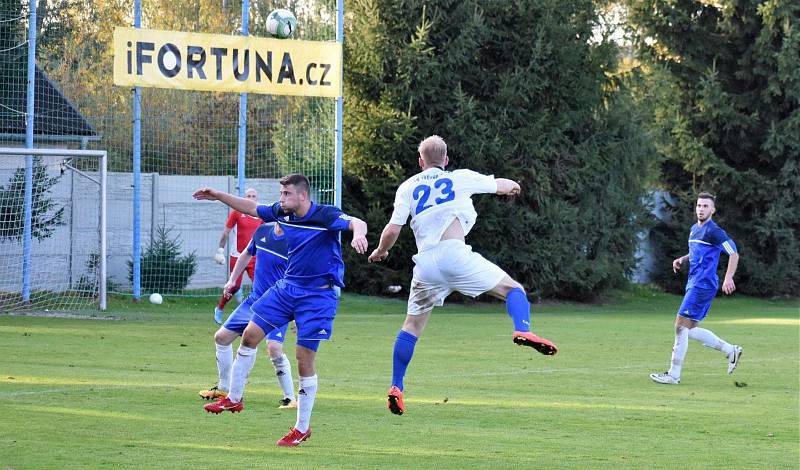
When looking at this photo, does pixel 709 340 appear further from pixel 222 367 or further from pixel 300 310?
pixel 300 310

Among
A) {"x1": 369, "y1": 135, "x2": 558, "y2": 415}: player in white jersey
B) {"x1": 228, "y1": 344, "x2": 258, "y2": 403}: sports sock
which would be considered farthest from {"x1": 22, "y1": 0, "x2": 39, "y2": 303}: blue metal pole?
{"x1": 369, "y1": 135, "x2": 558, "y2": 415}: player in white jersey

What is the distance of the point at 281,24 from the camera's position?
2569cm

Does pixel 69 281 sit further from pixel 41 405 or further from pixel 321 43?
pixel 41 405

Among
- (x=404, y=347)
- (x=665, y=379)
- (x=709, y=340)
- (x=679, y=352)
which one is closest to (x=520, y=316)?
(x=404, y=347)

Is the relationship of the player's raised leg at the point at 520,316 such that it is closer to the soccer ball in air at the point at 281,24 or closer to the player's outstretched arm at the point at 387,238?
the player's outstretched arm at the point at 387,238

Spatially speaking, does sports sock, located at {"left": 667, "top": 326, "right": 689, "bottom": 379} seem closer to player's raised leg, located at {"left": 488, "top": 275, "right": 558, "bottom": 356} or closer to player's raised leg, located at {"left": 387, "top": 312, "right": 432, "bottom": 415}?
player's raised leg, located at {"left": 488, "top": 275, "right": 558, "bottom": 356}

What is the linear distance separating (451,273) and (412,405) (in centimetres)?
228

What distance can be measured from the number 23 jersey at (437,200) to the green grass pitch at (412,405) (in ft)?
5.77

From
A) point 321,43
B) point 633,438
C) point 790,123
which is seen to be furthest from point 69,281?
point 790,123

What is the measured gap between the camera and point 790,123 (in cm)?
3581

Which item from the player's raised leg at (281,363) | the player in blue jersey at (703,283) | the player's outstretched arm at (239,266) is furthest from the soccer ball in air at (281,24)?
the player's raised leg at (281,363)

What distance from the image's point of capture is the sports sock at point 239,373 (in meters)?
9.77

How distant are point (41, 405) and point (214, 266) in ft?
56.2

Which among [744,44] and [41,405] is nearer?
[41,405]
